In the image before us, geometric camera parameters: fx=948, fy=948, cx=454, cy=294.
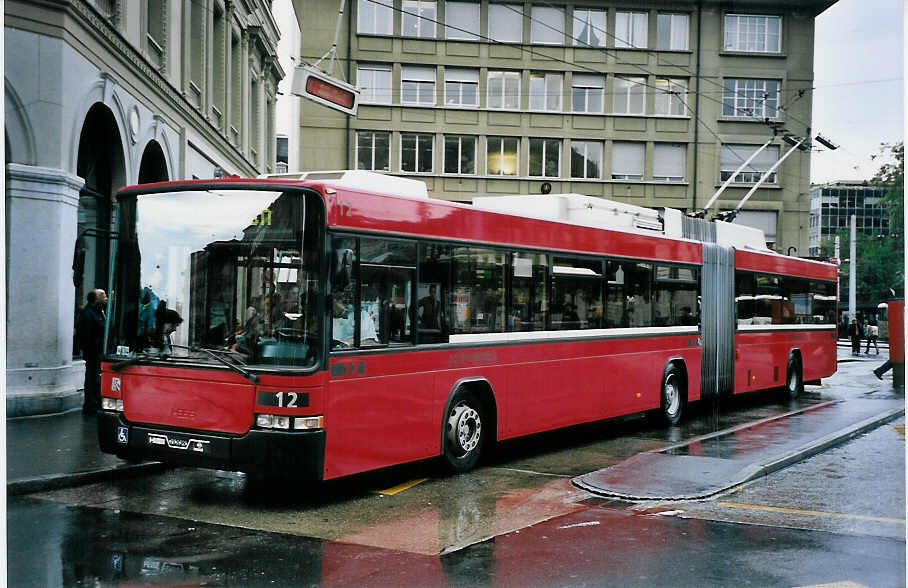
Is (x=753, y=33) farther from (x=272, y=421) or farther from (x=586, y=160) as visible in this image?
(x=272, y=421)

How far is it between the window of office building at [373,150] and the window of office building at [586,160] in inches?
312

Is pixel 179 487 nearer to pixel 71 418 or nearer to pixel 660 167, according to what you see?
pixel 71 418

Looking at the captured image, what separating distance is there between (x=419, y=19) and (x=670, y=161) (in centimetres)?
1304

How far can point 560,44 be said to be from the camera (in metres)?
A: 34.8

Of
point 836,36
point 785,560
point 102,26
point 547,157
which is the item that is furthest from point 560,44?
point 785,560

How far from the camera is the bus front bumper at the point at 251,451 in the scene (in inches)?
317

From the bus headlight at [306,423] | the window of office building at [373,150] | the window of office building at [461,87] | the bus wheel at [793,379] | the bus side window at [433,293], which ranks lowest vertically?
the bus wheel at [793,379]

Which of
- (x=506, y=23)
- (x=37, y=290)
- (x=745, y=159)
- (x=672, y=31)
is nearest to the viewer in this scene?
(x=37, y=290)

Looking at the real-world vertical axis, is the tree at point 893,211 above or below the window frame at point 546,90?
below

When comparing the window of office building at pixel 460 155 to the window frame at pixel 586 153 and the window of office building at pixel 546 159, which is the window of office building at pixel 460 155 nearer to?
the window of office building at pixel 546 159

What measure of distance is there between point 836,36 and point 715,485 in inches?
195

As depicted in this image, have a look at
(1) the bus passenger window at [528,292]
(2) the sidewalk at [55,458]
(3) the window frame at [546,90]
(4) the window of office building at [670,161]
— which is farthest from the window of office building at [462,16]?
(2) the sidewalk at [55,458]

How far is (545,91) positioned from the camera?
3909 centimetres

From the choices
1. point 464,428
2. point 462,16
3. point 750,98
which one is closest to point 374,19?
point 462,16
